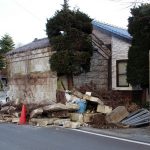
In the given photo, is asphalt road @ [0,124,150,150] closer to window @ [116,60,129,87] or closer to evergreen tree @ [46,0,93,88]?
evergreen tree @ [46,0,93,88]

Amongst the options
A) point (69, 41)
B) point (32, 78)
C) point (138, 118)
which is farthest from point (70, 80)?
point (138, 118)

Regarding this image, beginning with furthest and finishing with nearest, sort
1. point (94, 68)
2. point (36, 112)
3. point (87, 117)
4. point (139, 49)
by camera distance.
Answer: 1. point (94, 68)
2. point (139, 49)
3. point (36, 112)
4. point (87, 117)

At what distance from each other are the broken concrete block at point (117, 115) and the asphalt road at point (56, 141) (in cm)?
220

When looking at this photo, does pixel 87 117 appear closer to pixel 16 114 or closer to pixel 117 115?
pixel 117 115

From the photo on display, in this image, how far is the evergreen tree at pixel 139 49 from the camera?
18.8 m

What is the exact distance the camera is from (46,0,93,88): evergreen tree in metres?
21.6

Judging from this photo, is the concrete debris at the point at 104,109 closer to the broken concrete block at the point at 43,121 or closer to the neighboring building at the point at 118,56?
the broken concrete block at the point at 43,121

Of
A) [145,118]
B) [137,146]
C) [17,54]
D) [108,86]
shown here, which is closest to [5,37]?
[17,54]

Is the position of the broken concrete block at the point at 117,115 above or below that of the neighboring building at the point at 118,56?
below

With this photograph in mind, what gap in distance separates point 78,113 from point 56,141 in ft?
18.0

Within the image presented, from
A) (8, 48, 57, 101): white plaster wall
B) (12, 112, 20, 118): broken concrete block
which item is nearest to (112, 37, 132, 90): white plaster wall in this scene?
(8, 48, 57, 101): white plaster wall

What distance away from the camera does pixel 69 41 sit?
71.3ft

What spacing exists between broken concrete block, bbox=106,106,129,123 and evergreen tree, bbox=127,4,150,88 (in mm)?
2216

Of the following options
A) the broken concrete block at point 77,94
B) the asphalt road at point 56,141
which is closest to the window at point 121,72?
the broken concrete block at point 77,94
